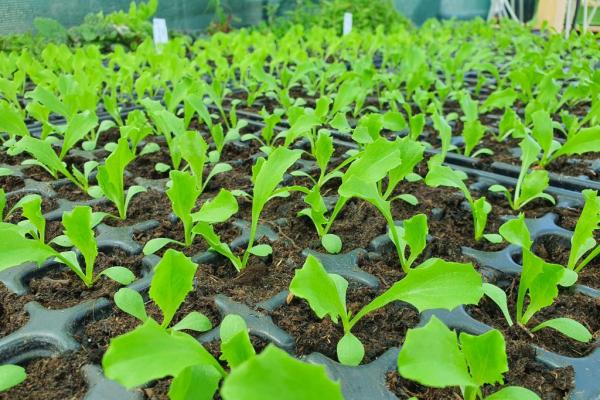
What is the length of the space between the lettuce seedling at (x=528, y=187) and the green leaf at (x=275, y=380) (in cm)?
78

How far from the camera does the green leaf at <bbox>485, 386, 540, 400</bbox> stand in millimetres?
486

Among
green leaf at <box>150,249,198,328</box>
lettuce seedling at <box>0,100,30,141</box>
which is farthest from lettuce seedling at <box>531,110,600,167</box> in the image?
lettuce seedling at <box>0,100,30,141</box>

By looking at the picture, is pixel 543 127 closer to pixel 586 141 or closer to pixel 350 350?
pixel 586 141

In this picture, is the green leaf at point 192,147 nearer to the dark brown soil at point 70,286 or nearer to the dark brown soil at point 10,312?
the dark brown soil at point 70,286

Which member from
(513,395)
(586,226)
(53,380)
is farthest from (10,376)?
(586,226)

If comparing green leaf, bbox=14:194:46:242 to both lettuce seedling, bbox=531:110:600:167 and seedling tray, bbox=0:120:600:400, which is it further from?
lettuce seedling, bbox=531:110:600:167

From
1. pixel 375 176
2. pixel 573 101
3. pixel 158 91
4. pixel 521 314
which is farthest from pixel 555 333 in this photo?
pixel 158 91

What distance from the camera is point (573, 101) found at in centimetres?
175

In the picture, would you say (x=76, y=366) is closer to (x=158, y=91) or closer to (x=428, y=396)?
(x=428, y=396)

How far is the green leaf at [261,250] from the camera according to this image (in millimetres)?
774

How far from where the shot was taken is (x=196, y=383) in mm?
454

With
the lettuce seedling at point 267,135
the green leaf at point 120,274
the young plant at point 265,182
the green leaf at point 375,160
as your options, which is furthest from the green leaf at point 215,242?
the lettuce seedling at point 267,135

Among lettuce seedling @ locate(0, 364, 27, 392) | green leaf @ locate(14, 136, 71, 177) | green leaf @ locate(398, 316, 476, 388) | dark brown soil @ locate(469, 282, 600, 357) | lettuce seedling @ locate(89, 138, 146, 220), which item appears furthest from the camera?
green leaf @ locate(14, 136, 71, 177)

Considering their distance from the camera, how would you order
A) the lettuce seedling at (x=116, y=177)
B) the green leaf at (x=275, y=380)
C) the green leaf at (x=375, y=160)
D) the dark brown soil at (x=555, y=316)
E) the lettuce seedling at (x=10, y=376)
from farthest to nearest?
1. the lettuce seedling at (x=116, y=177)
2. the green leaf at (x=375, y=160)
3. the dark brown soil at (x=555, y=316)
4. the lettuce seedling at (x=10, y=376)
5. the green leaf at (x=275, y=380)
